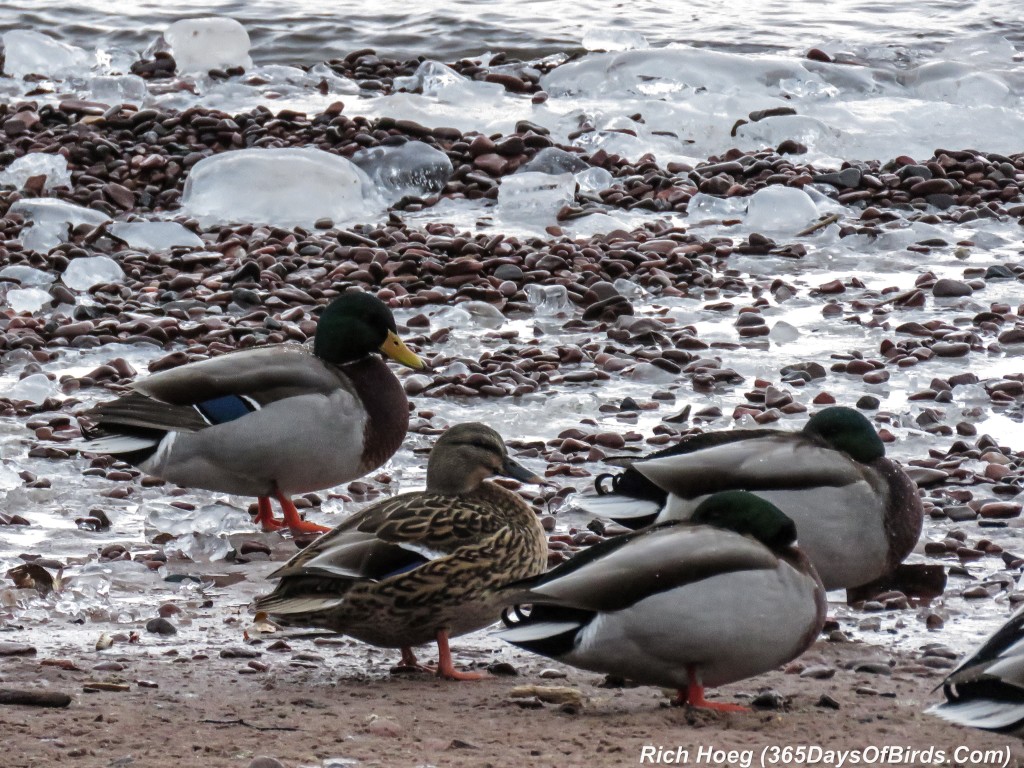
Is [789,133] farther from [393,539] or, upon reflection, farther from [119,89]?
[393,539]

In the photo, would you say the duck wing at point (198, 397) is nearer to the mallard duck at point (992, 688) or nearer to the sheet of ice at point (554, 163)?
the mallard duck at point (992, 688)

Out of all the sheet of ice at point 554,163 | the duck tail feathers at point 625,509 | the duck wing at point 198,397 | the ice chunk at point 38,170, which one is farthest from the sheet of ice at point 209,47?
the duck tail feathers at point 625,509

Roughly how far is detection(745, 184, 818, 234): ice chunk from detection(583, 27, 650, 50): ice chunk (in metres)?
5.83

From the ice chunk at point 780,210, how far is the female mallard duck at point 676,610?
5.42 m

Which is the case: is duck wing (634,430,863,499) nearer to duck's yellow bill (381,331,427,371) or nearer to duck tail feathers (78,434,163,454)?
duck's yellow bill (381,331,427,371)

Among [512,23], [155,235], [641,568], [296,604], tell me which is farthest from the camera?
[512,23]

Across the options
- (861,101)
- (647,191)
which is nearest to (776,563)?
(647,191)

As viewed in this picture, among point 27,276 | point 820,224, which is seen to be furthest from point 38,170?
point 820,224

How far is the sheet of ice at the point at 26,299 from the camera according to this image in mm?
7594

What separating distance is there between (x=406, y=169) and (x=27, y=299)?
2.99 m

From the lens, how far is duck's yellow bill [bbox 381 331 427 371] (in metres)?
5.71

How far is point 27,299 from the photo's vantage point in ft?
25.0

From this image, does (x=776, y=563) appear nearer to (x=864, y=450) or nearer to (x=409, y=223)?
(x=864, y=450)

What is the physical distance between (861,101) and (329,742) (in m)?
10.1
